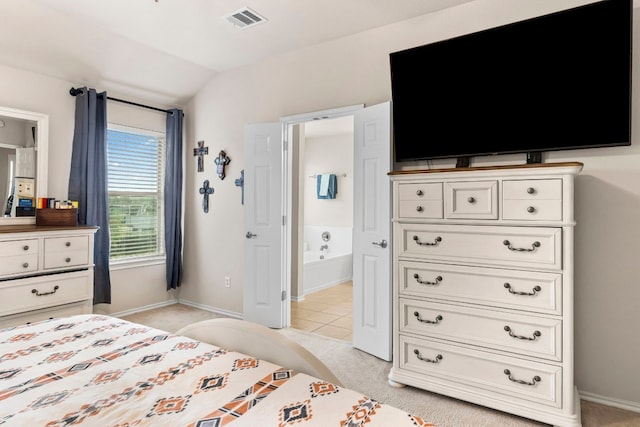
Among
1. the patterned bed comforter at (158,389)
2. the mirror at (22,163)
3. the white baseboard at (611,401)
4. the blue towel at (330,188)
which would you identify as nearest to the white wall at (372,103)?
the white baseboard at (611,401)

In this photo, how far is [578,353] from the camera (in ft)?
7.71

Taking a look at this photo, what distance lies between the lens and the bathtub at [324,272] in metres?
5.07

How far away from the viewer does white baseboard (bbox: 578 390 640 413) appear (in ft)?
7.14

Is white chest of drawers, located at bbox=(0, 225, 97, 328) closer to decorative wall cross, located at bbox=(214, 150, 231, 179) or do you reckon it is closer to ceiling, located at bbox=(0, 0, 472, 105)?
decorative wall cross, located at bbox=(214, 150, 231, 179)

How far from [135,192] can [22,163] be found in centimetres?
112

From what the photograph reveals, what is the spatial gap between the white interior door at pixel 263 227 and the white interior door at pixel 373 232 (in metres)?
0.85

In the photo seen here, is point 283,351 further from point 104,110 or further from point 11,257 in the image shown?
point 104,110

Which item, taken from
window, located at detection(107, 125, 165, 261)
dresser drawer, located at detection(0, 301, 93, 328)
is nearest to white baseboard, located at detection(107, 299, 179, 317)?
window, located at detection(107, 125, 165, 261)

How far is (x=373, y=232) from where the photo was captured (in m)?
3.04

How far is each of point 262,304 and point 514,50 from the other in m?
2.93

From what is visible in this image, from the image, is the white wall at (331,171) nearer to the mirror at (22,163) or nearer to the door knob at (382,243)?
the door knob at (382,243)

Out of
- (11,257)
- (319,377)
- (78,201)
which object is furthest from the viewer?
(78,201)

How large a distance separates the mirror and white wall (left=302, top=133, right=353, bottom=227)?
4205 mm

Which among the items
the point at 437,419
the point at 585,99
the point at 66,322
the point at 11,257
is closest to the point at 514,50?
the point at 585,99
